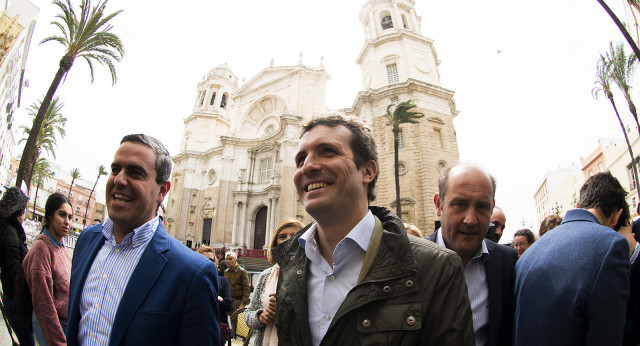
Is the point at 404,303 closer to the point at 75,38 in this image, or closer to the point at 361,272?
the point at 361,272

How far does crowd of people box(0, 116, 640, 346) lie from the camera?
4.43 ft

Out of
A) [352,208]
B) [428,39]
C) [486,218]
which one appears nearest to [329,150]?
[352,208]

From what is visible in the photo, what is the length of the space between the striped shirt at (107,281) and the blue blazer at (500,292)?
2417mm

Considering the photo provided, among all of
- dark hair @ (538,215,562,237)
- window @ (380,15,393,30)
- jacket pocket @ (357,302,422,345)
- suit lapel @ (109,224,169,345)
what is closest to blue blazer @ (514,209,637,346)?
jacket pocket @ (357,302,422,345)

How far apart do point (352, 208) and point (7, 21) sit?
18862 millimetres

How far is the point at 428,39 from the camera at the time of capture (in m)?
28.3

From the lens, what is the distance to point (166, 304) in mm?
1805

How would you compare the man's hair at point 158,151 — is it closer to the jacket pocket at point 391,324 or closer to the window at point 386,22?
the jacket pocket at point 391,324

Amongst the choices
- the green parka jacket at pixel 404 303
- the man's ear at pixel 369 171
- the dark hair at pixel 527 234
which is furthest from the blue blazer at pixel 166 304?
the dark hair at pixel 527 234

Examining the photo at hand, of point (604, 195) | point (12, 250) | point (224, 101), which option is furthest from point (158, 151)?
point (224, 101)

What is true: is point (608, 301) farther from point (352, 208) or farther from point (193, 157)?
point (193, 157)

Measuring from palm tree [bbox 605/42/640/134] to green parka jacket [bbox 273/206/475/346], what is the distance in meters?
21.1

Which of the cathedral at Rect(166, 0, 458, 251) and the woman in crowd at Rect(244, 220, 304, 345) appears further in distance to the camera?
the cathedral at Rect(166, 0, 458, 251)

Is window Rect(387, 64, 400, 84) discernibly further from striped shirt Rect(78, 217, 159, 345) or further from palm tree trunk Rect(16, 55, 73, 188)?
striped shirt Rect(78, 217, 159, 345)
